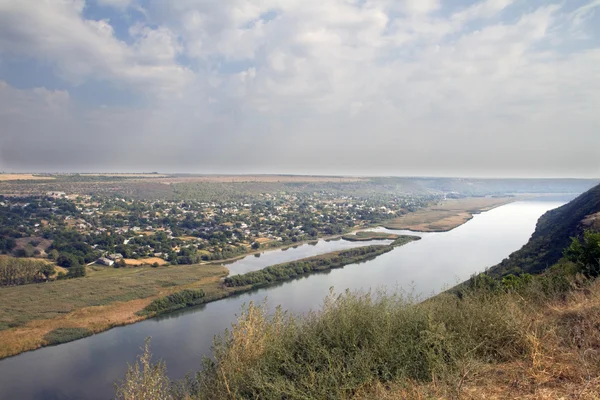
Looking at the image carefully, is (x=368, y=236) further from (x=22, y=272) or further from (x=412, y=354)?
(x=412, y=354)

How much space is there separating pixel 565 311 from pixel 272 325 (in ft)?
9.80

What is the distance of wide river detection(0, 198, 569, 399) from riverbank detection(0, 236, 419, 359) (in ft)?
1.71

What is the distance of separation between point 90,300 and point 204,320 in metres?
5.13

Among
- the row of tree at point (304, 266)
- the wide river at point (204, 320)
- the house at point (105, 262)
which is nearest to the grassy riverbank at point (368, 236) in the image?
the wide river at point (204, 320)

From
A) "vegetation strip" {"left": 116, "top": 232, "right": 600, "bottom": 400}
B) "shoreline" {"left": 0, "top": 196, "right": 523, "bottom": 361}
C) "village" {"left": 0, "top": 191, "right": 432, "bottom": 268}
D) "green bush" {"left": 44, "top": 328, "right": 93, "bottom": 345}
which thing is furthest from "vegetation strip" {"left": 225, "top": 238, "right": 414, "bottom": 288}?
"vegetation strip" {"left": 116, "top": 232, "right": 600, "bottom": 400}

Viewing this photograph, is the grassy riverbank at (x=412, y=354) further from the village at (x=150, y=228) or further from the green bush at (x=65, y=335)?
the village at (x=150, y=228)

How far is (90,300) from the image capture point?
1452 centimetres

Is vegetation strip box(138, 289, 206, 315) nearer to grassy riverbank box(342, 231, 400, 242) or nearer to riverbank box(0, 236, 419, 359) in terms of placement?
riverbank box(0, 236, 419, 359)

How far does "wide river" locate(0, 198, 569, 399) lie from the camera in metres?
9.50

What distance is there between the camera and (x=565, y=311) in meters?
3.40

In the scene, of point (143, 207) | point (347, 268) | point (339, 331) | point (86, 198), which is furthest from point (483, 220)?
point (86, 198)

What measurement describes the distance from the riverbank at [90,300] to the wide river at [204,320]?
0.52 metres

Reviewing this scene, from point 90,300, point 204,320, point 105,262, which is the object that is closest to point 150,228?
point 105,262

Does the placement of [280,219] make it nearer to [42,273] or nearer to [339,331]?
[42,273]
